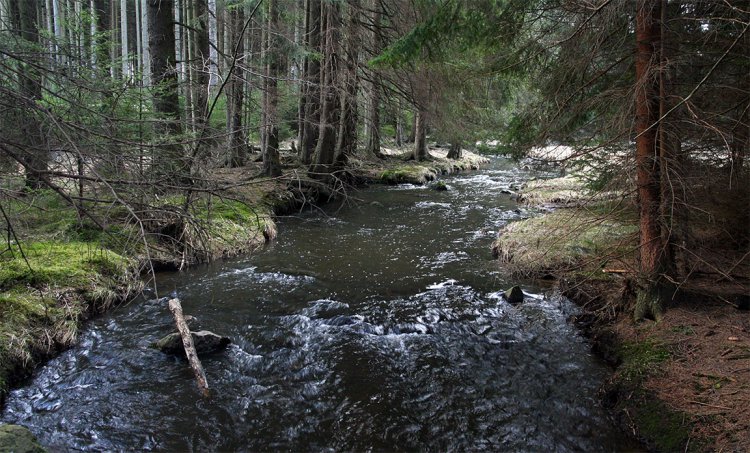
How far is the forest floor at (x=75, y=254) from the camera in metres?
3.47

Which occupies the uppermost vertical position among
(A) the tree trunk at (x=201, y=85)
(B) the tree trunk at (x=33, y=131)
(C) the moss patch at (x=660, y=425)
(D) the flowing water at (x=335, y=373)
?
(A) the tree trunk at (x=201, y=85)

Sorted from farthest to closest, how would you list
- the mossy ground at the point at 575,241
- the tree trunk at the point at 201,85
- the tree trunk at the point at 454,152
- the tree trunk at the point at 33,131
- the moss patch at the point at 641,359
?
the tree trunk at the point at 454,152
the mossy ground at the point at 575,241
the moss patch at the point at 641,359
the tree trunk at the point at 201,85
the tree trunk at the point at 33,131

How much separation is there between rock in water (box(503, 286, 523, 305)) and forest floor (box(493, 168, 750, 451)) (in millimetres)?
633

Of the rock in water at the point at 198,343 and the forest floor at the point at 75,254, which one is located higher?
the forest floor at the point at 75,254

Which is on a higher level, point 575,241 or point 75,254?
point 575,241

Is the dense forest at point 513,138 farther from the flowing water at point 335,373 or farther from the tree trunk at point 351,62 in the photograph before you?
the tree trunk at point 351,62

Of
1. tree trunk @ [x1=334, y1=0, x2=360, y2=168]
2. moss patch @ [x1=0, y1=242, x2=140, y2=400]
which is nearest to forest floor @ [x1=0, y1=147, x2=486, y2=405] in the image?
moss patch @ [x1=0, y1=242, x2=140, y2=400]

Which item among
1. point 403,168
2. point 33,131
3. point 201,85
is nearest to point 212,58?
point 201,85

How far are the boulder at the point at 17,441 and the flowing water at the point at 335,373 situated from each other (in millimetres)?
772

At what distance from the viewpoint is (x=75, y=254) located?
748cm

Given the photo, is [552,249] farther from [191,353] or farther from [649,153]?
[191,353]

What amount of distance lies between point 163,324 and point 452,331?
3.94m

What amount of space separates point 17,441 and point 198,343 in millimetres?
2533

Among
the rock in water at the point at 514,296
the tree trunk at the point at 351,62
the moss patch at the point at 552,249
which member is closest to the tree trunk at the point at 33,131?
the rock in water at the point at 514,296
